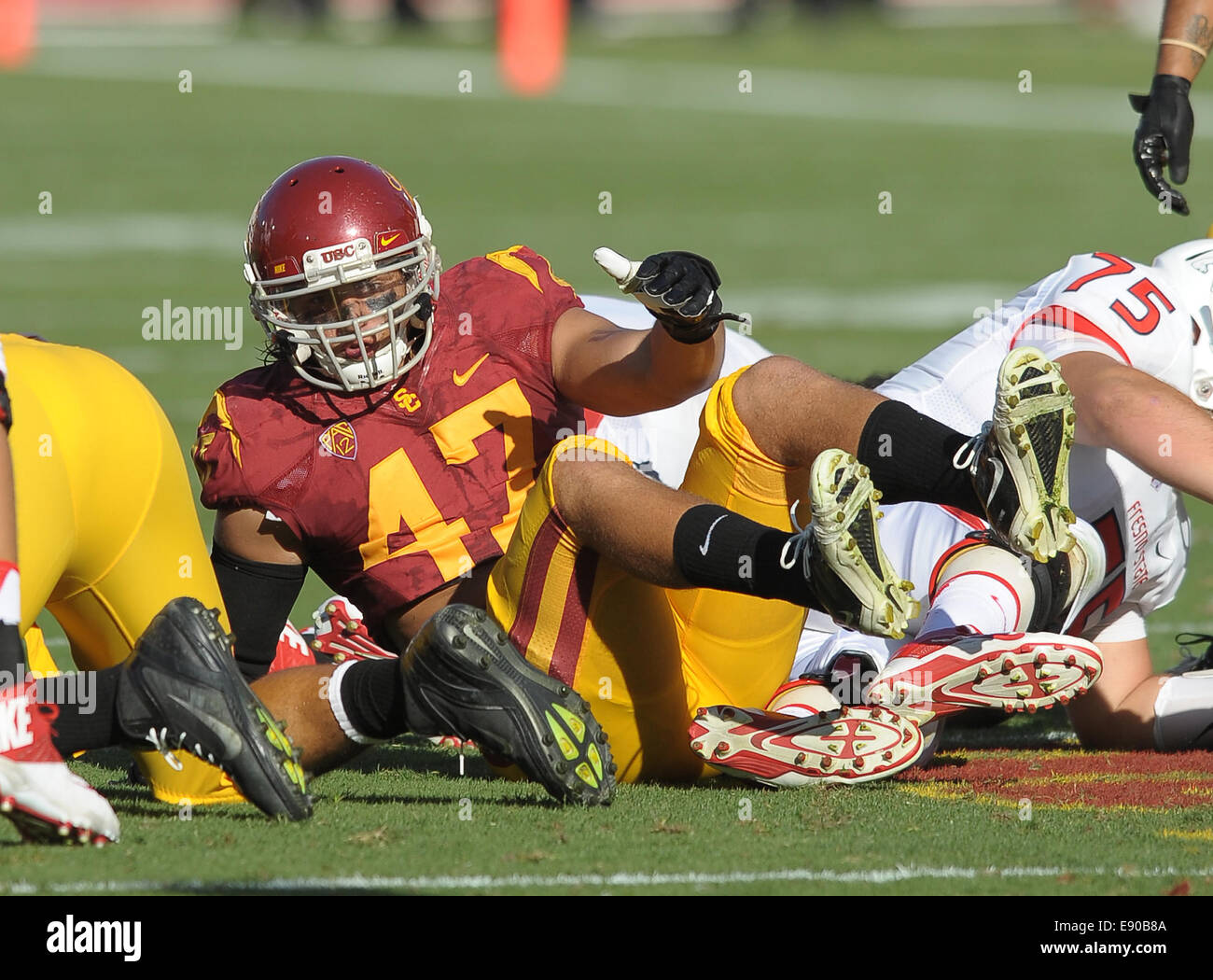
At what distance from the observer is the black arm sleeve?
13.0ft

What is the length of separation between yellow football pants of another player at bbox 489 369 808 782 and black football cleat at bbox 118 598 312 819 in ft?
1.86

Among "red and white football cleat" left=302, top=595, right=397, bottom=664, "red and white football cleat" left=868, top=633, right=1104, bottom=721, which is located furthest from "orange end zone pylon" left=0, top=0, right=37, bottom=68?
"red and white football cleat" left=868, top=633, right=1104, bottom=721

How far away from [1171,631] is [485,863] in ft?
10.2

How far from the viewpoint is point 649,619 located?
12.2 feet

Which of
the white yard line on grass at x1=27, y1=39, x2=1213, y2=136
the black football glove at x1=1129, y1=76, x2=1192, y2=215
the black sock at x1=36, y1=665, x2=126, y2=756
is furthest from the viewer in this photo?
the white yard line on grass at x1=27, y1=39, x2=1213, y2=136

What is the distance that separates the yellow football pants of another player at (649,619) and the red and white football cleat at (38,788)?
91 centimetres

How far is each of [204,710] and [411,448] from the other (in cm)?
88

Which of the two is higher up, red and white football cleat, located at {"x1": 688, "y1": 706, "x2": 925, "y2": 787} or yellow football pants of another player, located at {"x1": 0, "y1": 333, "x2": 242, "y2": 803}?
yellow football pants of another player, located at {"x1": 0, "y1": 333, "x2": 242, "y2": 803}

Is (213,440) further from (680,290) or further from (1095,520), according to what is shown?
(1095,520)

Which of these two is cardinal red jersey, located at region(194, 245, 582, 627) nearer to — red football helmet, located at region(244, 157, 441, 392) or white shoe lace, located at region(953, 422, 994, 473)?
red football helmet, located at region(244, 157, 441, 392)

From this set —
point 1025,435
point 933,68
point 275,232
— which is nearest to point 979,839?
point 1025,435

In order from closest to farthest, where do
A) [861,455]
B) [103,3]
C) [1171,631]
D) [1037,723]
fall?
[861,455] < [1037,723] < [1171,631] < [103,3]
